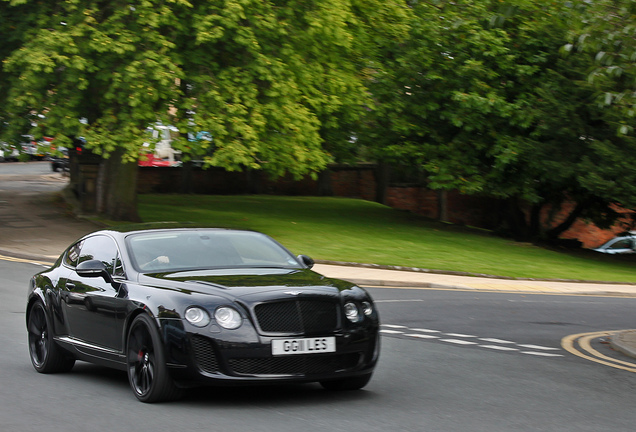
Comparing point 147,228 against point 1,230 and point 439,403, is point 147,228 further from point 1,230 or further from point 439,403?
point 1,230

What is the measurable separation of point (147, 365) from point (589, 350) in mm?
6121

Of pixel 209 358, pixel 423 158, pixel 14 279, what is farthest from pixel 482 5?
pixel 209 358

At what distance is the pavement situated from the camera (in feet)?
65.6

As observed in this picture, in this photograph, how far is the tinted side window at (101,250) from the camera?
27.7 ft

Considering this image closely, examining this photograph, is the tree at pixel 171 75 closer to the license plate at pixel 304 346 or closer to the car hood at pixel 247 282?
the car hood at pixel 247 282

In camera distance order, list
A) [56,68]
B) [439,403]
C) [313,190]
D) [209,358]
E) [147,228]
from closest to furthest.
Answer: [209,358] → [439,403] → [147,228] → [56,68] → [313,190]

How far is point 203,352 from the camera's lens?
6.98 m

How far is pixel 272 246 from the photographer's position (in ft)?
29.2

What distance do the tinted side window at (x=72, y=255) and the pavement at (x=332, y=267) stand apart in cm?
706

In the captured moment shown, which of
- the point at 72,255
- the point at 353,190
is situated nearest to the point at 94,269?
the point at 72,255

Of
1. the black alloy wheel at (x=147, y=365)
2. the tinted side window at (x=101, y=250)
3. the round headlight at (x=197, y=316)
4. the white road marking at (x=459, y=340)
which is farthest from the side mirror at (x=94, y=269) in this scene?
the white road marking at (x=459, y=340)

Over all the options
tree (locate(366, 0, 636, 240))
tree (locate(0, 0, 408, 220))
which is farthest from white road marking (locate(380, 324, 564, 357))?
tree (locate(366, 0, 636, 240))

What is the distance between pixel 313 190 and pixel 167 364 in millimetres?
38347

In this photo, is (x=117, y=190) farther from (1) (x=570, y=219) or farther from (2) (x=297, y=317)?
(2) (x=297, y=317)
